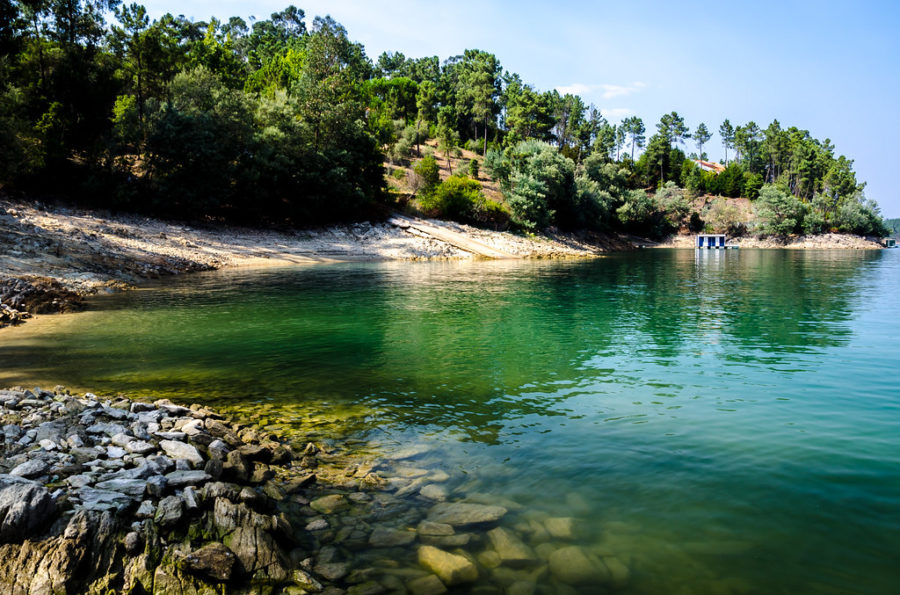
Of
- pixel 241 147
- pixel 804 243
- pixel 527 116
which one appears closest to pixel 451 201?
pixel 241 147

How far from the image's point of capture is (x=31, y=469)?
20.1 ft

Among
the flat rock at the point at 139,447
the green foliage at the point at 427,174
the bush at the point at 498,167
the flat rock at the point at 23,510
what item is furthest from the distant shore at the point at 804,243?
the flat rock at the point at 23,510

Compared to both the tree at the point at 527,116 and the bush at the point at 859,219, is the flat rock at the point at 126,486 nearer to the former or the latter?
the tree at the point at 527,116

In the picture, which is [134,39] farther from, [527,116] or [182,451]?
[527,116]

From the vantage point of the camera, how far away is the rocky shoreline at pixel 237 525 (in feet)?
17.3

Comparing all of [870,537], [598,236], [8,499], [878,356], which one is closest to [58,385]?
[8,499]

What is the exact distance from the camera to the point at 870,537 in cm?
649

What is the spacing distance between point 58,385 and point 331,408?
5.94 metres

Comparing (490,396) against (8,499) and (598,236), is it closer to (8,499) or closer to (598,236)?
(8,499)

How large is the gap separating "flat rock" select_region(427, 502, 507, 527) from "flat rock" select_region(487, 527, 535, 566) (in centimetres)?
29

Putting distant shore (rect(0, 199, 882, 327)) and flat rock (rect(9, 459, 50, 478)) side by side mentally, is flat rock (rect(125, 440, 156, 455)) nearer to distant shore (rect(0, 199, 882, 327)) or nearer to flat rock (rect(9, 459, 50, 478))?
flat rock (rect(9, 459, 50, 478))

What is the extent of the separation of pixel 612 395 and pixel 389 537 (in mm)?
7198

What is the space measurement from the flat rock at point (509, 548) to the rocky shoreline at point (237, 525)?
0.02 metres

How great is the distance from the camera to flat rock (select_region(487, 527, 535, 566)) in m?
6.03
